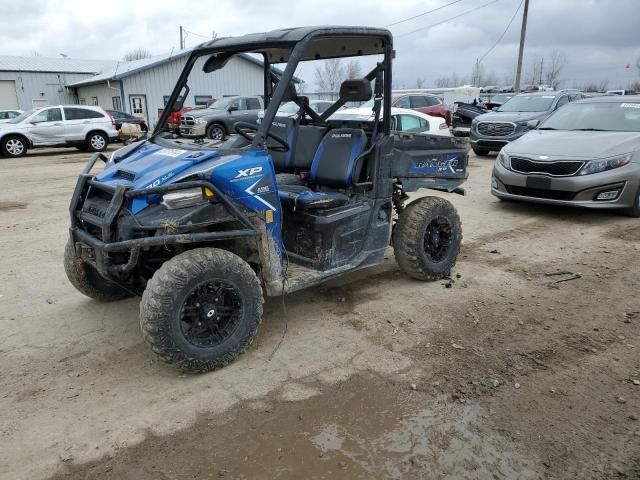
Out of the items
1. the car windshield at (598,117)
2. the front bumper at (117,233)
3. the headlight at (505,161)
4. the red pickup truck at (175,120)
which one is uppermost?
the red pickup truck at (175,120)

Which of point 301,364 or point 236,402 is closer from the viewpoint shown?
point 236,402

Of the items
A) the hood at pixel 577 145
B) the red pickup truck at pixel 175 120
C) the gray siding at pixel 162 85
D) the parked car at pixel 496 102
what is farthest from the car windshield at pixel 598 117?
the gray siding at pixel 162 85

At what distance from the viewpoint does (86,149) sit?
19.0 meters

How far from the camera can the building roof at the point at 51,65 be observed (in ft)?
117

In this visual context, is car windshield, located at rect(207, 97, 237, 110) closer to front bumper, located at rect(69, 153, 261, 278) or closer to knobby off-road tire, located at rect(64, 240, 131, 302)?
knobby off-road tire, located at rect(64, 240, 131, 302)

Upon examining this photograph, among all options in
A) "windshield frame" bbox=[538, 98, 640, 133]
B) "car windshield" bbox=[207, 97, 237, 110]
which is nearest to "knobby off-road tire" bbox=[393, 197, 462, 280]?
"windshield frame" bbox=[538, 98, 640, 133]

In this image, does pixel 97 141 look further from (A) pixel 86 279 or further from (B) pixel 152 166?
(B) pixel 152 166

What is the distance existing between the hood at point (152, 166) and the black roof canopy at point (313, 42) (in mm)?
993

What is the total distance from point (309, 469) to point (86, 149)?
18.9 metres

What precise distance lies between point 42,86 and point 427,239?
38.1m

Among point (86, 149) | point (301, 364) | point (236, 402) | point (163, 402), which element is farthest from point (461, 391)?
point (86, 149)

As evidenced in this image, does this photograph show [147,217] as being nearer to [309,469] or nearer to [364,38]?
[309,469]

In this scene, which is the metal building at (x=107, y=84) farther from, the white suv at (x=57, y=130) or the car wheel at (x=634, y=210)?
the car wheel at (x=634, y=210)

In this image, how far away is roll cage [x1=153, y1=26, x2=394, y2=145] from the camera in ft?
12.8
